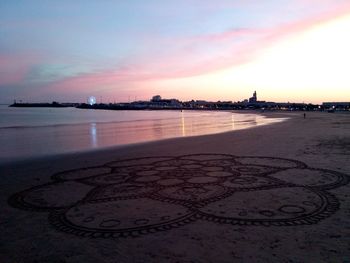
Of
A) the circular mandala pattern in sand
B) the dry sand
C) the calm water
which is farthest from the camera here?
the calm water

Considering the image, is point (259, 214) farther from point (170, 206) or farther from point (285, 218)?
point (170, 206)

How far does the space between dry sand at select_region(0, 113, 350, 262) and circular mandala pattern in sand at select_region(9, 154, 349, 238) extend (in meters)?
0.03

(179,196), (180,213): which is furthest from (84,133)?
(180,213)

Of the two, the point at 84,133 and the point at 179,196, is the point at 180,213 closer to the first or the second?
the point at 179,196

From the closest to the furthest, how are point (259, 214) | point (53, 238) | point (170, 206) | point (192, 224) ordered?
point (53, 238), point (192, 224), point (259, 214), point (170, 206)

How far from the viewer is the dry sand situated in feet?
17.7

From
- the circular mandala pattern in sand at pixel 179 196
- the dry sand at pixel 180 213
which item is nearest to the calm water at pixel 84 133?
the dry sand at pixel 180 213

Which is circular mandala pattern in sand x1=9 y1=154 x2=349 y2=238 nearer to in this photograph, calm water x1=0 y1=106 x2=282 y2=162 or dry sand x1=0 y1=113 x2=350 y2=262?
dry sand x1=0 y1=113 x2=350 y2=262

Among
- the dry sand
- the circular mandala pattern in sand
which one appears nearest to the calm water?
the dry sand

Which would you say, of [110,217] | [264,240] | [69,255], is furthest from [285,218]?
[69,255]

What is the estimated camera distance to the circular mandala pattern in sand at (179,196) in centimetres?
678

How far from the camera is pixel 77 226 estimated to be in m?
6.63

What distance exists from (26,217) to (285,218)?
18.9ft

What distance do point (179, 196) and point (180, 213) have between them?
1402 mm
